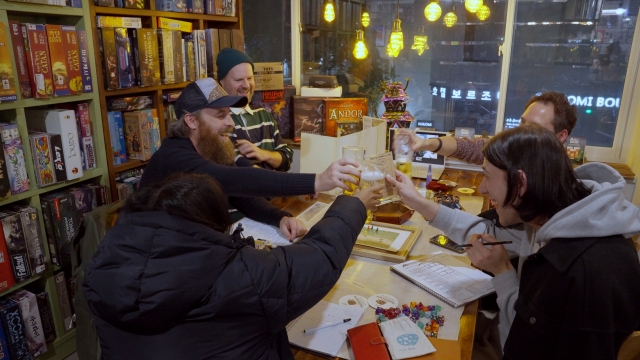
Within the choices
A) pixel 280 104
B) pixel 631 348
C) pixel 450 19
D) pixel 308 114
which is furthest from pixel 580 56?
pixel 631 348

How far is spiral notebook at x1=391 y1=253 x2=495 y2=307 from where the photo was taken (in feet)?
4.71

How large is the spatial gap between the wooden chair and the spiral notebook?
0.37m

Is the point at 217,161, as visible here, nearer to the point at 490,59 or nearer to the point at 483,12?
the point at 483,12

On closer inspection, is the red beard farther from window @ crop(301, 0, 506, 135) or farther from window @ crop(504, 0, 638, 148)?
window @ crop(504, 0, 638, 148)

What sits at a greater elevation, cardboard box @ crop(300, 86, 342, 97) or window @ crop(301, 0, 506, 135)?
window @ crop(301, 0, 506, 135)

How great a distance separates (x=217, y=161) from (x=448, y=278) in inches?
41.9

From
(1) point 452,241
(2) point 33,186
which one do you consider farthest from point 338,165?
(2) point 33,186

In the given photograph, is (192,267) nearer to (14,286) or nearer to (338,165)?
(338,165)

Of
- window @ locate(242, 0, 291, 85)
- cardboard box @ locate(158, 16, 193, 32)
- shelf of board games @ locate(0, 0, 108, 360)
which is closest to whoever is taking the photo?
shelf of board games @ locate(0, 0, 108, 360)

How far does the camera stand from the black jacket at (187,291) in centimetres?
87

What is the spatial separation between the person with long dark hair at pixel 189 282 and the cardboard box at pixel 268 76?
2.83 meters

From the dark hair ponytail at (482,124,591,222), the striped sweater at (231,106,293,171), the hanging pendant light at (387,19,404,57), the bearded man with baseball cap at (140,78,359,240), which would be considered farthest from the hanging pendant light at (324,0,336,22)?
the dark hair ponytail at (482,124,591,222)

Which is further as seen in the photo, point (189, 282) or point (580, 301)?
point (580, 301)

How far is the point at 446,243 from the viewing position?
181cm
